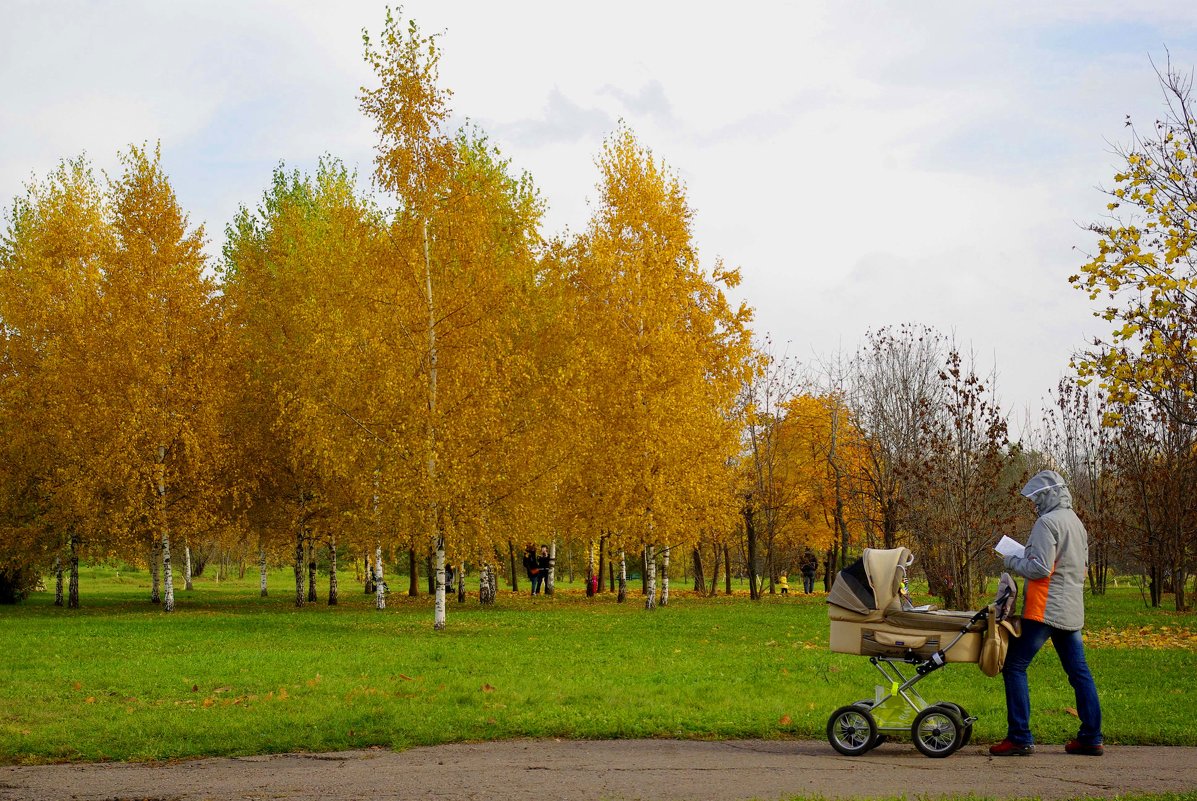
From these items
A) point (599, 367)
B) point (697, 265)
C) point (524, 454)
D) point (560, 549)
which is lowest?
point (560, 549)

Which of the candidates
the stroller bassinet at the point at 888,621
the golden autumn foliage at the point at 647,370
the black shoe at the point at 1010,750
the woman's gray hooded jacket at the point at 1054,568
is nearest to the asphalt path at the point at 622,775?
the black shoe at the point at 1010,750

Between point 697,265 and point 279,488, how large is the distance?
15.3 metres

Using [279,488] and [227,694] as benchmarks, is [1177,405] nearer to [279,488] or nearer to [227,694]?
[227,694]

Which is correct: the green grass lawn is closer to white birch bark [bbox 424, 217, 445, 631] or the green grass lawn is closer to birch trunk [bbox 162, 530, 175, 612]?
white birch bark [bbox 424, 217, 445, 631]

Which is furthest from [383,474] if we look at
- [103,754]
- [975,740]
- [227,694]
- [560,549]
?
[560,549]

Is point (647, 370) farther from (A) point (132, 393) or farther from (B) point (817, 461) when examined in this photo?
(B) point (817, 461)

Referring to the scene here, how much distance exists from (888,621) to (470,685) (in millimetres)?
6105

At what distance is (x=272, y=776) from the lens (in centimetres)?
916

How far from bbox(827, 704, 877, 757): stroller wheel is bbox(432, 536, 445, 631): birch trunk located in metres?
14.3

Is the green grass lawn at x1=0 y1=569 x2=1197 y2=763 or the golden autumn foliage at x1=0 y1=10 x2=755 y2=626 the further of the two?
the golden autumn foliage at x1=0 y1=10 x2=755 y2=626

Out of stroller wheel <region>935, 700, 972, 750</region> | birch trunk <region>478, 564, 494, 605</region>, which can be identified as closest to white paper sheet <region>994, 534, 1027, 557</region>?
stroller wheel <region>935, 700, 972, 750</region>

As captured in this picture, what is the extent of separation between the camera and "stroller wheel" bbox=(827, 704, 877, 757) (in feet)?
31.8

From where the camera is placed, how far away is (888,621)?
9531 mm

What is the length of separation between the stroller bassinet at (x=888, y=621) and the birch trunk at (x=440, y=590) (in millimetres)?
14727
